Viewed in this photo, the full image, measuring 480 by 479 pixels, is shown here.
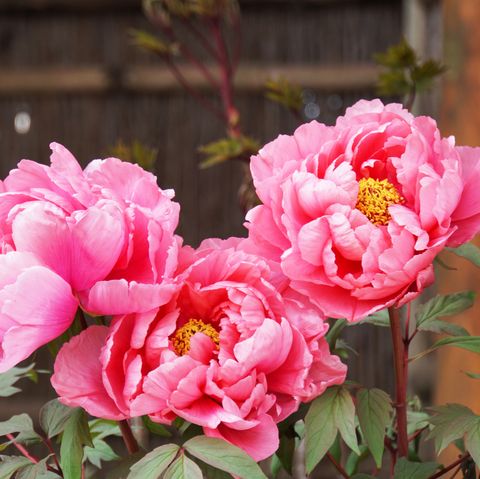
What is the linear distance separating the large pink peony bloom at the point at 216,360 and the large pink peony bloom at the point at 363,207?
0.06 ft

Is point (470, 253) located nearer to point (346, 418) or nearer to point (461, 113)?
point (346, 418)

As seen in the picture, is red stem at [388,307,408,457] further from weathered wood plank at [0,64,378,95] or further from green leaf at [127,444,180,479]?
weathered wood plank at [0,64,378,95]

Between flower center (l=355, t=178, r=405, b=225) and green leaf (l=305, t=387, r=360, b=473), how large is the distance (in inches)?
3.6

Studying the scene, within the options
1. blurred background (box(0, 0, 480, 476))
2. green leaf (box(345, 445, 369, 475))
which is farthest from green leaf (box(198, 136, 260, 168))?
blurred background (box(0, 0, 480, 476))

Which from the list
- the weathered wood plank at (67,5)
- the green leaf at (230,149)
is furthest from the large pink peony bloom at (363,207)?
the weathered wood plank at (67,5)

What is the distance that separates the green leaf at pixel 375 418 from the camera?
464mm

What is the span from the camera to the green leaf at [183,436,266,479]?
42cm

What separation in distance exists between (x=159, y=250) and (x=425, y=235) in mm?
126

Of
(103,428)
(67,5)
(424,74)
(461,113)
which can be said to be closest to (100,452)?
(103,428)

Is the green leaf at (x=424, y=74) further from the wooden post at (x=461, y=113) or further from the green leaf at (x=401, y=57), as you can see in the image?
the wooden post at (x=461, y=113)

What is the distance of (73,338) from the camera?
44cm

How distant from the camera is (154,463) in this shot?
44 cm

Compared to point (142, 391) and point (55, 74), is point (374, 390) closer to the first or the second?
point (142, 391)

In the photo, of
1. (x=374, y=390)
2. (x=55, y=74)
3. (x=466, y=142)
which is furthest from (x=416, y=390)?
(x=374, y=390)
